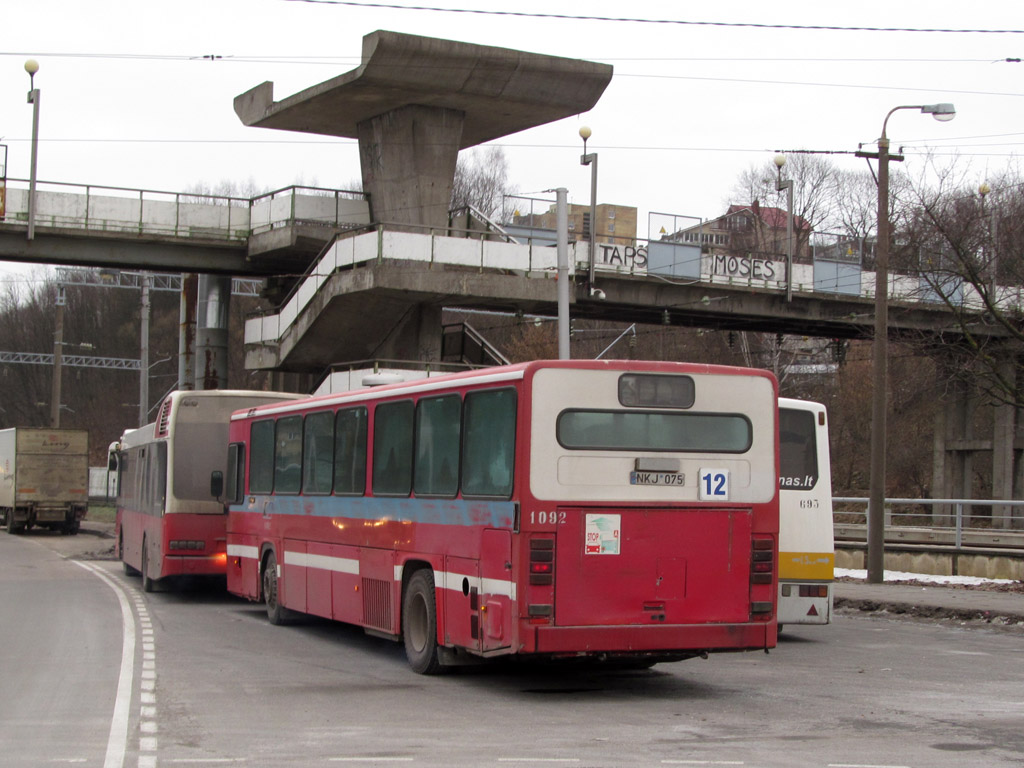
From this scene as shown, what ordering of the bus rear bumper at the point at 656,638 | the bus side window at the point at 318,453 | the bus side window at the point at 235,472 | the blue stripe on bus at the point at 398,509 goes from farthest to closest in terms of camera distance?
the bus side window at the point at 235,472 → the bus side window at the point at 318,453 → the blue stripe on bus at the point at 398,509 → the bus rear bumper at the point at 656,638

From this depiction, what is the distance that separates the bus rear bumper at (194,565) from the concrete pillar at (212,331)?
23321 millimetres

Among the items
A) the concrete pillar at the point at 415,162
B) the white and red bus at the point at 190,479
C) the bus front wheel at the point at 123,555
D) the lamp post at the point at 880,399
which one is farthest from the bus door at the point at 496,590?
the concrete pillar at the point at 415,162

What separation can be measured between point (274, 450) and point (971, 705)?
32.1ft

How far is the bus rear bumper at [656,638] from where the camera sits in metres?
10.8

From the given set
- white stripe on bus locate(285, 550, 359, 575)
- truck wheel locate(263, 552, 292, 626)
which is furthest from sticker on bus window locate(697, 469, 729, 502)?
truck wheel locate(263, 552, 292, 626)

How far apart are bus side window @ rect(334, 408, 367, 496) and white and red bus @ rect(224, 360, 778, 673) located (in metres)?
1.62

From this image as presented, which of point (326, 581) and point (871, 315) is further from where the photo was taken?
point (871, 315)

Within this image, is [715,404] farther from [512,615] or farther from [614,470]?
[512,615]

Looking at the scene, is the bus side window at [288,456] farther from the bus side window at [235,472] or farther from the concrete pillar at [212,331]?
the concrete pillar at [212,331]

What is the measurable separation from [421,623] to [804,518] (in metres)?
5.13

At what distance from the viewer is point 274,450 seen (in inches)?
693

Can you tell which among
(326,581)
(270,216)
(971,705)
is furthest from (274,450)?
(270,216)

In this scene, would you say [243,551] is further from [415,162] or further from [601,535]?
[415,162]

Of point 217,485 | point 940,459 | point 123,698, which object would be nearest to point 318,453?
point 217,485
